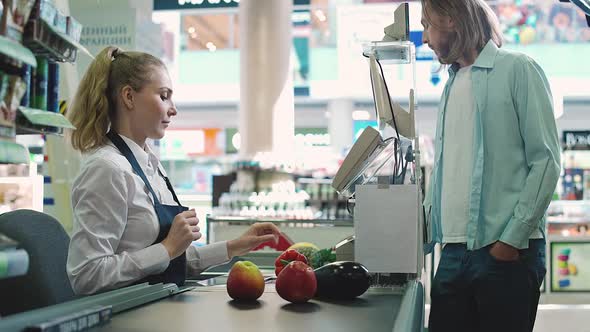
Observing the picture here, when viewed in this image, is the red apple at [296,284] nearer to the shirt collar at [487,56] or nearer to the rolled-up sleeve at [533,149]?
the rolled-up sleeve at [533,149]

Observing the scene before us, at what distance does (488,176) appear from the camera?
7.23 ft

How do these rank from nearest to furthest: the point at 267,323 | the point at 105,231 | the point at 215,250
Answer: the point at 267,323
the point at 105,231
the point at 215,250

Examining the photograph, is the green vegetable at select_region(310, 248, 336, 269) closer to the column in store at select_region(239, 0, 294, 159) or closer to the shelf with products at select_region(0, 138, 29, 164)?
the shelf with products at select_region(0, 138, 29, 164)

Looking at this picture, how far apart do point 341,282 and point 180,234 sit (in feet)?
1.63

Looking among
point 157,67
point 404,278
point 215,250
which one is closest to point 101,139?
point 157,67

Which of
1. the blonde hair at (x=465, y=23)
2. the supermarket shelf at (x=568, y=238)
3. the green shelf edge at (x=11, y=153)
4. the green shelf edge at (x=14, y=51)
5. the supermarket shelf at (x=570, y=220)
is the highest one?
the blonde hair at (x=465, y=23)

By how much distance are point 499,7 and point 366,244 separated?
1436 cm

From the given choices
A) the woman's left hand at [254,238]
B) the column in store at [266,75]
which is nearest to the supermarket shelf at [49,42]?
the woman's left hand at [254,238]

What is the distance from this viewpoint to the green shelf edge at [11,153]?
40.4 inches

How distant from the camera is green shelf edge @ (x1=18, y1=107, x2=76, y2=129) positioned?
1.14 meters

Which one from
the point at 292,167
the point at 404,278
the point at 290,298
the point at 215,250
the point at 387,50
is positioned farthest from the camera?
the point at 292,167

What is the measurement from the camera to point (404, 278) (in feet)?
6.82

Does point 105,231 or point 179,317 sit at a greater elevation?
point 105,231

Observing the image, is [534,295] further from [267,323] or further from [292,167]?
[292,167]
